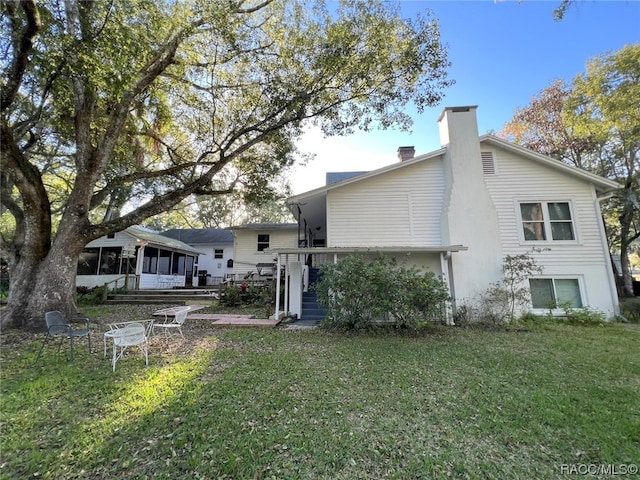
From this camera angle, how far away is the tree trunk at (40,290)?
7.13 m

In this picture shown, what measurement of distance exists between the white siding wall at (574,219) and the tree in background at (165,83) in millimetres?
3875

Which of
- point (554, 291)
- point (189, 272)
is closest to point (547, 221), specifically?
point (554, 291)

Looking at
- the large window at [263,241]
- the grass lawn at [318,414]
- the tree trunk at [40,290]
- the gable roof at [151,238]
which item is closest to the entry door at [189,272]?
the gable roof at [151,238]

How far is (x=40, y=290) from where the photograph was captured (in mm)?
7363

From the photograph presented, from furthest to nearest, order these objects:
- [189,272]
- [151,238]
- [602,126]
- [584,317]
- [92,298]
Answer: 1. [189,272]
2. [151,238]
3. [92,298]
4. [602,126]
5. [584,317]

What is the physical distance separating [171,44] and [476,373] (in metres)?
11.2

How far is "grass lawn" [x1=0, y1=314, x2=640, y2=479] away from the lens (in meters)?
2.54

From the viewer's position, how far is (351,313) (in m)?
7.49

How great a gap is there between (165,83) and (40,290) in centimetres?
780

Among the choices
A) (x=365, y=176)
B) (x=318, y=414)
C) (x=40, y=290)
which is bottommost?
(x=318, y=414)

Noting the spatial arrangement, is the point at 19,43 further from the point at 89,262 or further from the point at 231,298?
the point at 89,262

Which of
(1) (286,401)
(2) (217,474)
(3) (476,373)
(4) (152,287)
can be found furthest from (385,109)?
(4) (152,287)

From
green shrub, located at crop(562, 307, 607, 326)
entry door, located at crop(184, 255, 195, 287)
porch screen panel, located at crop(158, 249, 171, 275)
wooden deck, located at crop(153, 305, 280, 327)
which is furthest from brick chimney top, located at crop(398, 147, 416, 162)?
entry door, located at crop(184, 255, 195, 287)

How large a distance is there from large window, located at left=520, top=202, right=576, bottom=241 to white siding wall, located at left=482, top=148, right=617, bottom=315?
0.59ft
